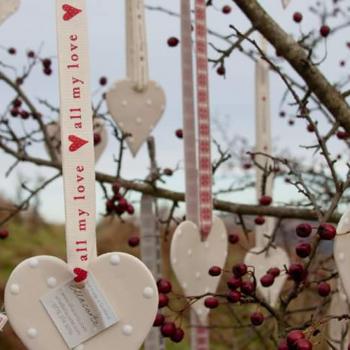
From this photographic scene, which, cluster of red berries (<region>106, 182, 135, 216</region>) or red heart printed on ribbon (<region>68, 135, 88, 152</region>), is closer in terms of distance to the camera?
red heart printed on ribbon (<region>68, 135, 88, 152</region>)

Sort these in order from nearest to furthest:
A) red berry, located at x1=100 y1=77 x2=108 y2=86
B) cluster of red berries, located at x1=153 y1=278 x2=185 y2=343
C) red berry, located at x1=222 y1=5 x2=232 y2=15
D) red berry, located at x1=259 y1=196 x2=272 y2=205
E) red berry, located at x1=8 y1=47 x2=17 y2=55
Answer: cluster of red berries, located at x1=153 y1=278 x2=185 y2=343 < red berry, located at x1=259 y1=196 x2=272 y2=205 < red berry, located at x1=222 y1=5 x2=232 y2=15 < red berry, located at x1=8 y1=47 x2=17 y2=55 < red berry, located at x1=100 y1=77 x2=108 y2=86

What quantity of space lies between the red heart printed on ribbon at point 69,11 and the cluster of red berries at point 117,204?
71 cm

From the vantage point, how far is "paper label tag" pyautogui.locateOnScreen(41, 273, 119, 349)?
0.96 m

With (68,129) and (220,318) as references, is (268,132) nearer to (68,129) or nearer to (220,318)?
(68,129)

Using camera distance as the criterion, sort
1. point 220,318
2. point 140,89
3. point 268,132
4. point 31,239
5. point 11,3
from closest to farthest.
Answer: point 11,3
point 140,89
point 268,132
point 220,318
point 31,239

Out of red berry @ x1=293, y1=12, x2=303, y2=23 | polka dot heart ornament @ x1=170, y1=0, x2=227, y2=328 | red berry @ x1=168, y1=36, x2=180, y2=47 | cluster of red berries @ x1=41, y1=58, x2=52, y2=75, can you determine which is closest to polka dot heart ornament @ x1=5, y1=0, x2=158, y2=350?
polka dot heart ornament @ x1=170, y1=0, x2=227, y2=328

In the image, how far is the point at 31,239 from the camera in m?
6.69

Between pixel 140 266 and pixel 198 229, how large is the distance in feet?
1.43

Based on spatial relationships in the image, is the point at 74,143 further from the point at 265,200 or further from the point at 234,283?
the point at 265,200

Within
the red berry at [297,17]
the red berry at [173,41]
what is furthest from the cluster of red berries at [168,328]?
the red berry at [297,17]

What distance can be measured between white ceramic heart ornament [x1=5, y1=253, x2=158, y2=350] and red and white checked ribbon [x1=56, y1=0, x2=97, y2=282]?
0.03 metres

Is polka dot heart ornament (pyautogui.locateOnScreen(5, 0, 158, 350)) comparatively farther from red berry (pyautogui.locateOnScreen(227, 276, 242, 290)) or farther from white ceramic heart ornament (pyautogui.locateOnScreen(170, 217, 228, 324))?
white ceramic heart ornament (pyautogui.locateOnScreen(170, 217, 228, 324))

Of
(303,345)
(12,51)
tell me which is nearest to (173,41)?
(12,51)

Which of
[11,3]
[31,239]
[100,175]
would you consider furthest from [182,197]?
[31,239]
